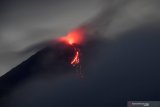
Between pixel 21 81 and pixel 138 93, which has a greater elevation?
pixel 21 81

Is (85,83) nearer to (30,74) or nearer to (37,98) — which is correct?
(37,98)

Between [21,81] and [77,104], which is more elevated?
[21,81]

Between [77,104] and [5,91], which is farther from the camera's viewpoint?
[5,91]

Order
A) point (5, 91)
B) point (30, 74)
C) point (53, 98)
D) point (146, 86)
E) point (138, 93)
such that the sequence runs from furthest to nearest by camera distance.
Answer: point (30, 74)
point (5, 91)
point (53, 98)
point (146, 86)
point (138, 93)

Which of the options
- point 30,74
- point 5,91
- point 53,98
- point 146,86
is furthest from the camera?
point 30,74

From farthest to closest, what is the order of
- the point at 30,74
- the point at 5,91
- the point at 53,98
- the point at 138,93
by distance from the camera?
1. the point at 30,74
2. the point at 5,91
3. the point at 53,98
4. the point at 138,93

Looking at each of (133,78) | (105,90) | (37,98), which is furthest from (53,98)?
(133,78)

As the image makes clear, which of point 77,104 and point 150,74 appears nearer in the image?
point 150,74

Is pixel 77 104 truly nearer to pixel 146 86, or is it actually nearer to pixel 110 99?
pixel 110 99

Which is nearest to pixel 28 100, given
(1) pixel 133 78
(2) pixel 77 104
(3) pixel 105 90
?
(2) pixel 77 104
